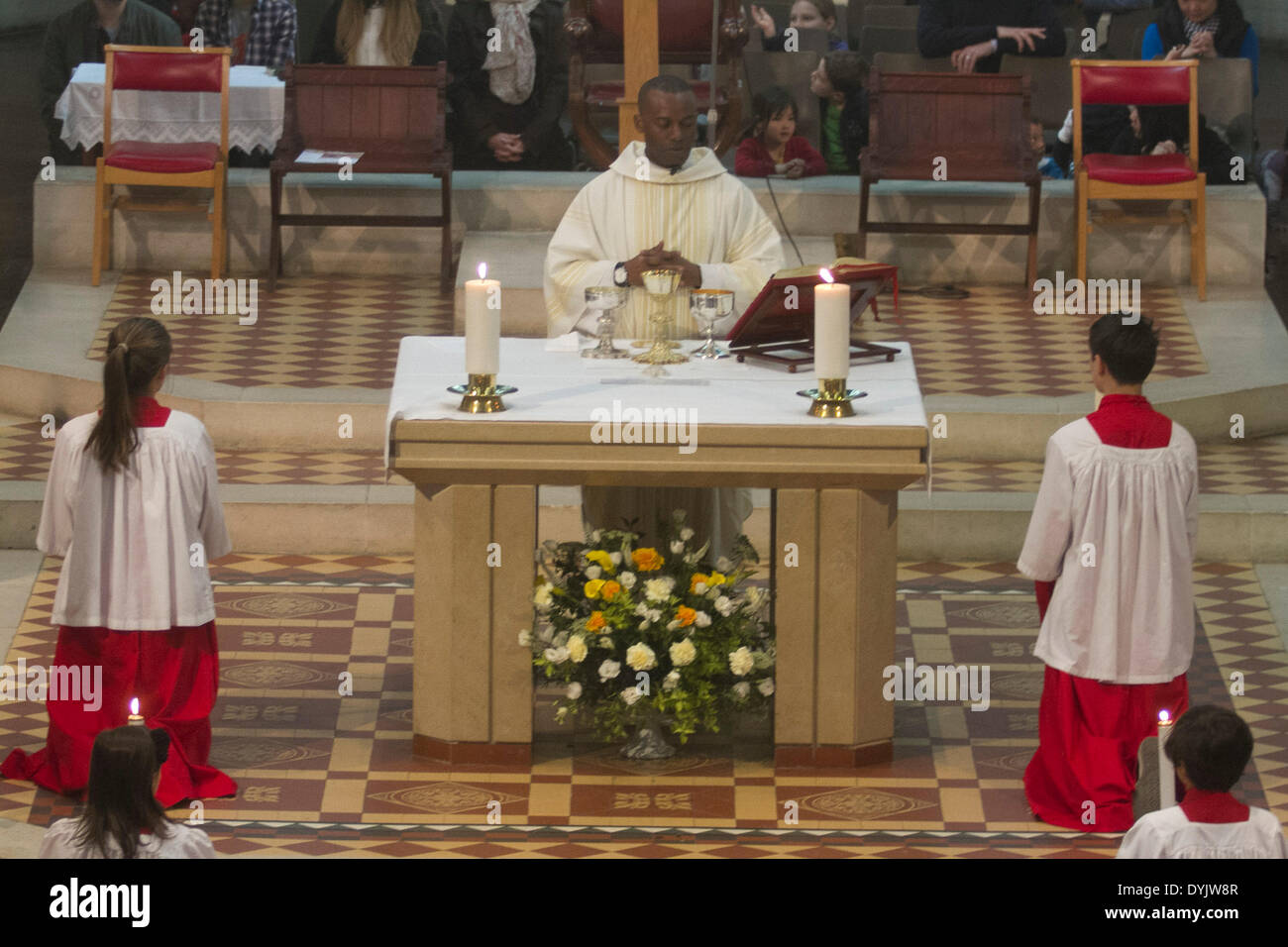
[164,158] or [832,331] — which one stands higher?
[164,158]

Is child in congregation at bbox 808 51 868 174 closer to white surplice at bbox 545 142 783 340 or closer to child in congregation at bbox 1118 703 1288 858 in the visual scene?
white surplice at bbox 545 142 783 340

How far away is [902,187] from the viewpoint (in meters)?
11.8

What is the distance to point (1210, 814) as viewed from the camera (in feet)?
13.9

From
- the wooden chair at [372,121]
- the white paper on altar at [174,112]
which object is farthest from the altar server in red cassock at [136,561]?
the white paper on altar at [174,112]

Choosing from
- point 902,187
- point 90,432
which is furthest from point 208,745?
point 902,187

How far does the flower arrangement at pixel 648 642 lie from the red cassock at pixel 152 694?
895mm

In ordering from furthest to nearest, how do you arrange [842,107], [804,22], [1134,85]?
1. [804,22]
2. [842,107]
3. [1134,85]

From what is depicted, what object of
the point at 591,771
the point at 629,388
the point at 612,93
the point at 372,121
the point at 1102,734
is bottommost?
the point at 591,771

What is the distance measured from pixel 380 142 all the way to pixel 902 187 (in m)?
2.79

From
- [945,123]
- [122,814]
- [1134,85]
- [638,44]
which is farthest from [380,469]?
[122,814]

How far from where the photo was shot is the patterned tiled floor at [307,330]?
32.3ft

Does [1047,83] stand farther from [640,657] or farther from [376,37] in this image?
[640,657]

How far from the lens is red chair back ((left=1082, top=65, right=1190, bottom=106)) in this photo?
11.3 metres

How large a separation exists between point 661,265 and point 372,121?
4884 mm
